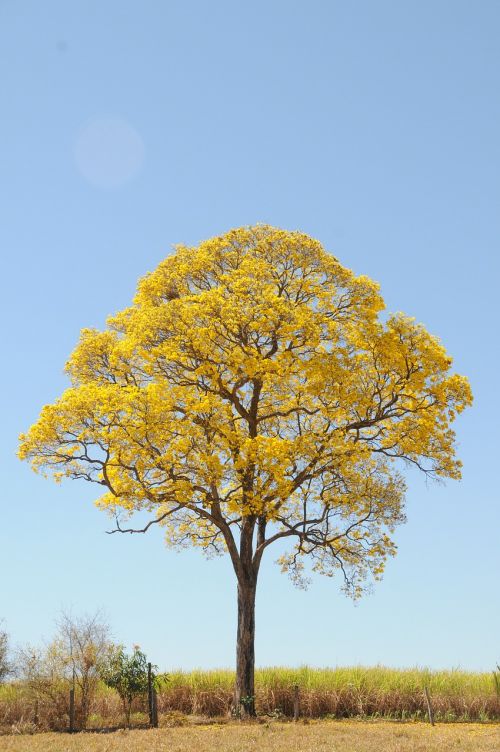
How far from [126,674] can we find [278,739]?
601cm

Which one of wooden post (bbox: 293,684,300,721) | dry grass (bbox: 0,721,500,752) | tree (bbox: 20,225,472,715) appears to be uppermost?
tree (bbox: 20,225,472,715)

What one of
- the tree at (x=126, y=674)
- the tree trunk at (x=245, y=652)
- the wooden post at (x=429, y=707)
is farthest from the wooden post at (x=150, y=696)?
the wooden post at (x=429, y=707)

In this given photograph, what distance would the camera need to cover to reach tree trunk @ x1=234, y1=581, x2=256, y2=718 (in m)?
23.7

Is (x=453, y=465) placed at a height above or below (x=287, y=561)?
above

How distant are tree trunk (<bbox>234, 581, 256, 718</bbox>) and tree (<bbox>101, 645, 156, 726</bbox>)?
2.78 metres

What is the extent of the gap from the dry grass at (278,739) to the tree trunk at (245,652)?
1.68 m

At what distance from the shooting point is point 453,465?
85.4ft

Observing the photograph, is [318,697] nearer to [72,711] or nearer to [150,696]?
[150,696]

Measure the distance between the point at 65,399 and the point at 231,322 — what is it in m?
5.82

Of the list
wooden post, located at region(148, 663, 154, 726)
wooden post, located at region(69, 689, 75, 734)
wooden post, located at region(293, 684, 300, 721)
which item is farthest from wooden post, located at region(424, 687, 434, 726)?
wooden post, located at region(69, 689, 75, 734)

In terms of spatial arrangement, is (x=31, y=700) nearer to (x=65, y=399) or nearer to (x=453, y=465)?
(x=65, y=399)

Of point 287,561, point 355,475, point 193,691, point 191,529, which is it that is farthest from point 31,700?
point 355,475

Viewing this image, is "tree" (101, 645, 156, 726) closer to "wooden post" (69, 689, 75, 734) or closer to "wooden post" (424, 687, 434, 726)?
"wooden post" (69, 689, 75, 734)

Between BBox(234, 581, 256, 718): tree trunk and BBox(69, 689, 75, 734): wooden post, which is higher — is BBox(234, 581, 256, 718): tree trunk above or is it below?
above
